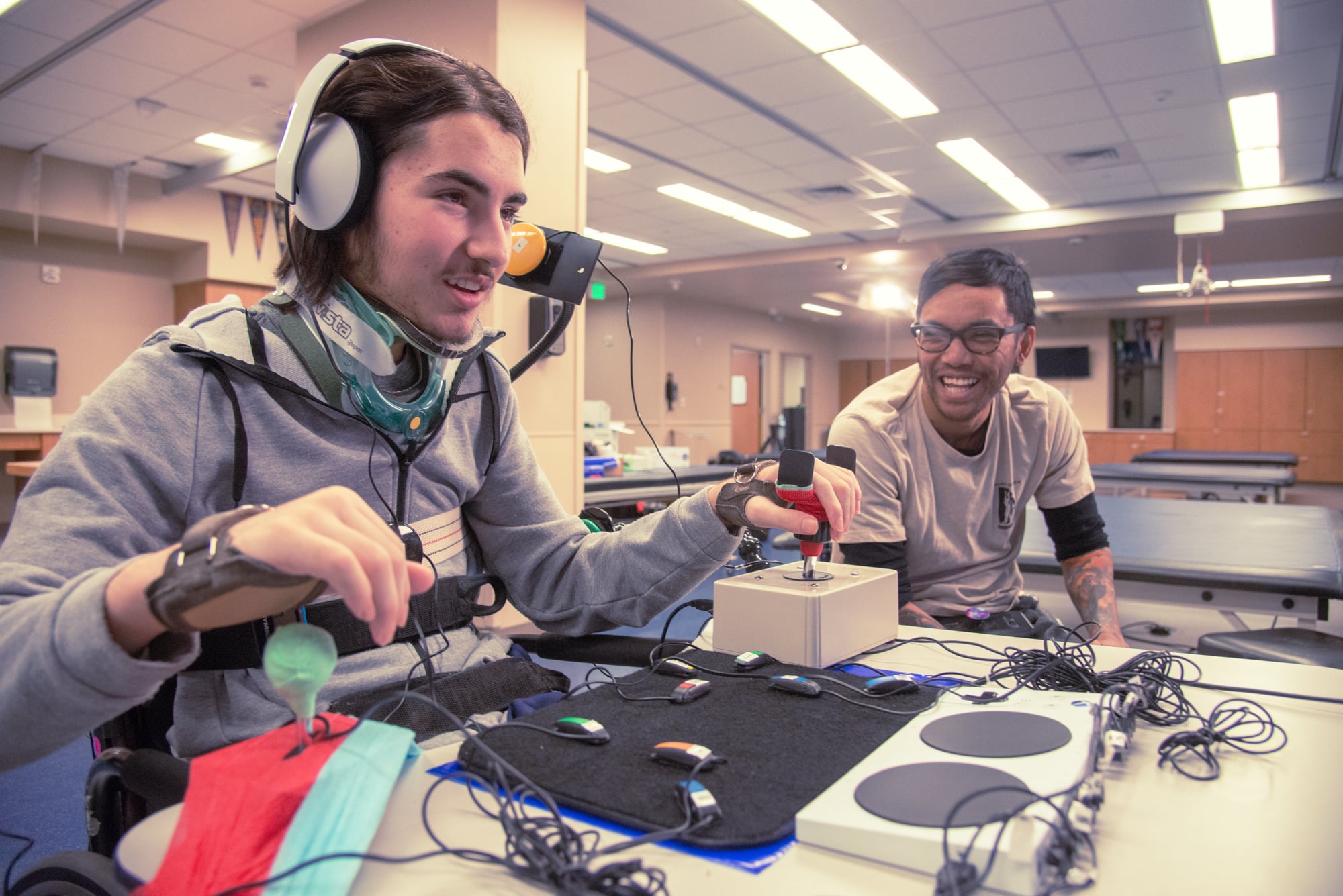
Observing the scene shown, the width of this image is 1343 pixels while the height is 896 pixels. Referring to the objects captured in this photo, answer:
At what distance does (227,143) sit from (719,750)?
659cm

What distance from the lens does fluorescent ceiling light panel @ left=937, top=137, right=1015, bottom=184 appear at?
565 cm

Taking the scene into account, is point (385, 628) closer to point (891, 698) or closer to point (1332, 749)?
point (891, 698)

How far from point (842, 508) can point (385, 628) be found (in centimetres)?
60

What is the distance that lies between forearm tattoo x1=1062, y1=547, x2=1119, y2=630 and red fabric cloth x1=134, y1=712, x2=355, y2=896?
1662 millimetres

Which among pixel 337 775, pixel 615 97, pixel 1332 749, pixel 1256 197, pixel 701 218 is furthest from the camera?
pixel 701 218

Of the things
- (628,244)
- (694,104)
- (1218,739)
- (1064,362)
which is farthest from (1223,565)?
(1064,362)

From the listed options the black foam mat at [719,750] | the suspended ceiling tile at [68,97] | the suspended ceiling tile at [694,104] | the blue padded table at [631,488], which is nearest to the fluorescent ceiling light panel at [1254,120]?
the suspended ceiling tile at [694,104]

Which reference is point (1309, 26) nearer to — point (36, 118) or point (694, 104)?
point (694, 104)

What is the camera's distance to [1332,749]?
77 centimetres

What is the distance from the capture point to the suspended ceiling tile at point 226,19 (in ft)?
12.7

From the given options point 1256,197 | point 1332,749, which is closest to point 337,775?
point 1332,749

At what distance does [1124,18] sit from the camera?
154 inches

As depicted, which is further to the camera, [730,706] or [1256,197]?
[1256,197]

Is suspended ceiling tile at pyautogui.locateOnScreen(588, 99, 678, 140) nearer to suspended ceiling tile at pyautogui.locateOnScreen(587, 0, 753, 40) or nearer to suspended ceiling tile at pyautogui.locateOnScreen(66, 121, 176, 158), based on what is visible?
suspended ceiling tile at pyautogui.locateOnScreen(587, 0, 753, 40)
